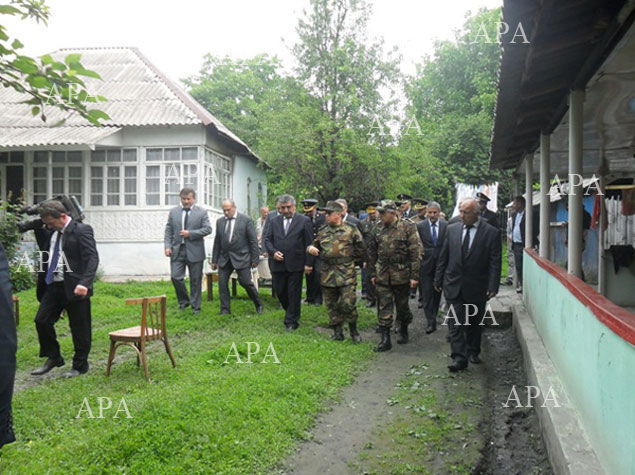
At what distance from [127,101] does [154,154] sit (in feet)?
6.75

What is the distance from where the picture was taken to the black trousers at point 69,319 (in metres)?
6.65

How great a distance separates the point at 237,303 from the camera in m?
11.0

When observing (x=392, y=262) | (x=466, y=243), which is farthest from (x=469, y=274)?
(x=392, y=262)

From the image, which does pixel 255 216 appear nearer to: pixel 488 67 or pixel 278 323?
pixel 278 323

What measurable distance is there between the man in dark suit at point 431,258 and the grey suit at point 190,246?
3.69 metres

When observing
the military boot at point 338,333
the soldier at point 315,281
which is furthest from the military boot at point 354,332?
the soldier at point 315,281

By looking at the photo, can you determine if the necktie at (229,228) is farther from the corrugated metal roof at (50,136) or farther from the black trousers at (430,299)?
the corrugated metal roof at (50,136)

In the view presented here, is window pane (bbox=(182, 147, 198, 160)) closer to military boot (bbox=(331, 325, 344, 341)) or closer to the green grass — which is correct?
the green grass

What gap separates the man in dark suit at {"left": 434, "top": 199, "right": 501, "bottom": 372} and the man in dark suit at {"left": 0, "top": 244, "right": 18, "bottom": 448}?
16.5 ft

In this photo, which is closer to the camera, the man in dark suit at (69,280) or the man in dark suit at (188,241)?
the man in dark suit at (69,280)

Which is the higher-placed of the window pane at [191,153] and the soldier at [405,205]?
the window pane at [191,153]

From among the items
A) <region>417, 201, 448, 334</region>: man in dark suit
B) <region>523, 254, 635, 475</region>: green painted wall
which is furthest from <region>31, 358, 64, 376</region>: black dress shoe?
<region>523, 254, 635, 475</region>: green painted wall

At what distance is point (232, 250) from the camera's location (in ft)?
32.4

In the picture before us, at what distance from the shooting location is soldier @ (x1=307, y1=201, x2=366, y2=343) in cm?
820
